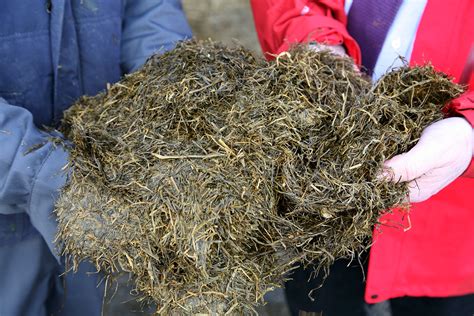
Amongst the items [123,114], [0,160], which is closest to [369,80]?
[123,114]

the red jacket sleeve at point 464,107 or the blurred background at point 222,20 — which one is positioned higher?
the red jacket sleeve at point 464,107

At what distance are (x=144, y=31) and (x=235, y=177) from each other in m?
0.87

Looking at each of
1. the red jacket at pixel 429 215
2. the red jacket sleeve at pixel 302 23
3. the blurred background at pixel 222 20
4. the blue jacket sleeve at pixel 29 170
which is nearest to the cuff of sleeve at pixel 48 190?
the blue jacket sleeve at pixel 29 170

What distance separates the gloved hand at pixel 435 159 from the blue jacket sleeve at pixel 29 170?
87 centimetres

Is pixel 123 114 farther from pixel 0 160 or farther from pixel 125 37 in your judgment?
pixel 125 37

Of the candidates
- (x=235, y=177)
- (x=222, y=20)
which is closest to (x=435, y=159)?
(x=235, y=177)

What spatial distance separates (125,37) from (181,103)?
2.10 feet

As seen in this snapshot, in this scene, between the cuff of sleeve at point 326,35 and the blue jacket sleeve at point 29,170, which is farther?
the cuff of sleeve at point 326,35

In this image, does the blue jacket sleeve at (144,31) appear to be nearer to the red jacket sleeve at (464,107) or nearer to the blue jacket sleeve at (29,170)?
the blue jacket sleeve at (29,170)

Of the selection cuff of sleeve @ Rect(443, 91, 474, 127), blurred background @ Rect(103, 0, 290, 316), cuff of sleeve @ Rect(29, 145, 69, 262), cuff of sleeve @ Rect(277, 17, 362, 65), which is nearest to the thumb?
cuff of sleeve @ Rect(443, 91, 474, 127)

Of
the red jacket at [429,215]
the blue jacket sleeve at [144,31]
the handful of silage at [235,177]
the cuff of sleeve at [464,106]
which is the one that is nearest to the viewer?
the handful of silage at [235,177]

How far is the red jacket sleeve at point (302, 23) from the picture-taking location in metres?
1.63

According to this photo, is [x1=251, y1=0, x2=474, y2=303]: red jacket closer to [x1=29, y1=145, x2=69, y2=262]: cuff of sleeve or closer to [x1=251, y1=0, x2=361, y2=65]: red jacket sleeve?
[x1=251, y1=0, x2=361, y2=65]: red jacket sleeve

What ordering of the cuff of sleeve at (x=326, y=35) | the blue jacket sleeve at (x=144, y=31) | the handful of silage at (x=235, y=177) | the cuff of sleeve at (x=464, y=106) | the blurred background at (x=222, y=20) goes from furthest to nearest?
the blurred background at (x=222, y=20) → the blue jacket sleeve at (x=144, y=31) → the cuff of sleeve at (x=326, y=35) → the cuff of sleeve at (x=464, y=106) → the handful of silage at (x=235, y=177)
